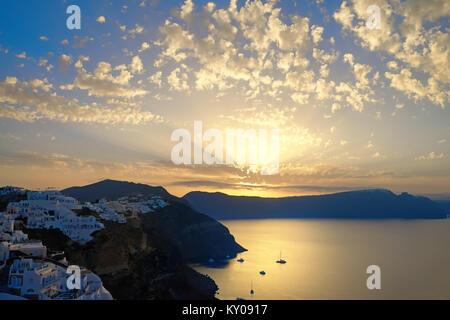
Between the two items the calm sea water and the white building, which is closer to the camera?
the white building

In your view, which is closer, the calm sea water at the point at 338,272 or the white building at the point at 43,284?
the white building at the point at 43,284

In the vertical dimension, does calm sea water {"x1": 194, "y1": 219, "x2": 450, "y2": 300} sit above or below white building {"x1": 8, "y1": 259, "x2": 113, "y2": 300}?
below

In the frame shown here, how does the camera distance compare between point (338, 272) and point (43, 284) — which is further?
point (338, 272)

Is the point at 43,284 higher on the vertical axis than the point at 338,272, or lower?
higher

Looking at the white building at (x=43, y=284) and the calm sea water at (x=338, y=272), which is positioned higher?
the white building at (x=43, y=284)
